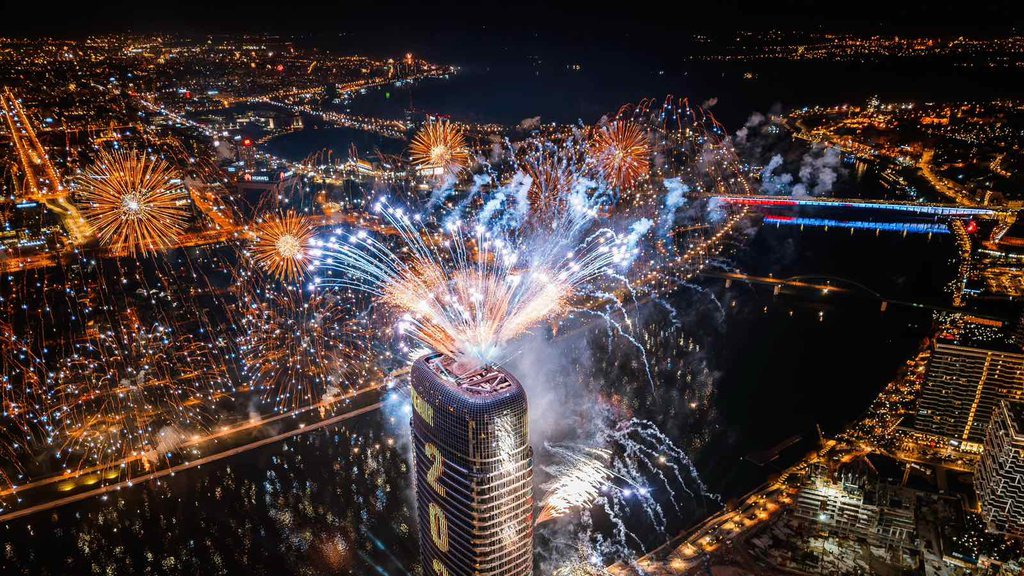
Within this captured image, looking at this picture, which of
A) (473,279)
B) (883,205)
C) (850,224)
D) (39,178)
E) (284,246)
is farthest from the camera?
(850,224)

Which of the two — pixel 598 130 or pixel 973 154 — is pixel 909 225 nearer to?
pixel 973 154

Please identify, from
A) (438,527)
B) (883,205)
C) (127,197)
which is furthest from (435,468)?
(883,205)

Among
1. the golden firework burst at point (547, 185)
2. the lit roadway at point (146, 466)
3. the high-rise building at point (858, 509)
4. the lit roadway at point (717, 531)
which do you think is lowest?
the lit roadway at point (717, 531)

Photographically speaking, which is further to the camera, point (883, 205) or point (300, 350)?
point (883, 205)

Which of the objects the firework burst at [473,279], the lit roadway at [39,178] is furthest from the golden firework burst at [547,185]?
the lit roadway at [39,178]

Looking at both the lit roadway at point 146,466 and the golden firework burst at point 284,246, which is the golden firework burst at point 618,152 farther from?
the lit roadway at point 146,466

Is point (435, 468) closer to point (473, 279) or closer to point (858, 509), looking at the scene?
point (473, 279)

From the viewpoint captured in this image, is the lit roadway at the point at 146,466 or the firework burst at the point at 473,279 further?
the lit roadway at the point at 146,466

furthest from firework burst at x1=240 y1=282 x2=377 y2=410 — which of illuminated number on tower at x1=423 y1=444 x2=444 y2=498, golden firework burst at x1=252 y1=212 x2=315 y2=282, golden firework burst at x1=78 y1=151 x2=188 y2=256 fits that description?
illuminated number on tower at x1=423 y1=444 x2=444 y2=498
